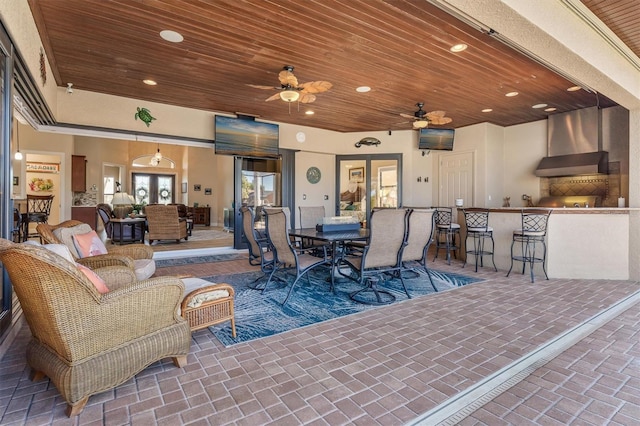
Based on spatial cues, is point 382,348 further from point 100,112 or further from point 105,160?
point 105,160

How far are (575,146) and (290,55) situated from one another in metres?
6.05

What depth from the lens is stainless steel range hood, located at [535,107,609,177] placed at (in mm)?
6197

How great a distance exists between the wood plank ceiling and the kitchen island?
2.05 meters

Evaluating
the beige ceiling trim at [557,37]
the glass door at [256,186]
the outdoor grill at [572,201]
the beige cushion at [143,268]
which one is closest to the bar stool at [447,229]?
the outdoor grill at [572,201]

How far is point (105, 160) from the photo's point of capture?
1112 centimetres

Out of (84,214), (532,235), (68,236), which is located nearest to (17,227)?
(68,236)

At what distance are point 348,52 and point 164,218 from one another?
6213 millimetres

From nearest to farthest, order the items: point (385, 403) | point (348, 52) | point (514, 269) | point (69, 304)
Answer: point (69, 304) → point (385, 403) → point (348, 52) → point (514, 269)

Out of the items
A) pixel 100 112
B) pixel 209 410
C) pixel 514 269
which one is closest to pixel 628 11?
pixel 514 269

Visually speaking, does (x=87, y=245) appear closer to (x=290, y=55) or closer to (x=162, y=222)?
(x=290, y=55)

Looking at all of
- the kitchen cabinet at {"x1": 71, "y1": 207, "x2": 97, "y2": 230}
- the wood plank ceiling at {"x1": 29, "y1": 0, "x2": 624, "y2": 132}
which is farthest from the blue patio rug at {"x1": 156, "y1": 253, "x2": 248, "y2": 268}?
the kitchen cabinet at {"x1": 71, "y1": 207, "x2": 97, "y2": 230}

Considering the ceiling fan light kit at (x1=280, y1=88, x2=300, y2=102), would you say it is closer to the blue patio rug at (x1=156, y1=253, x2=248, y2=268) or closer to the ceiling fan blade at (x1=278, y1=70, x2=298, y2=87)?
the ceiling fan blade at (x1=278, y1=70, x2=298, y2=87)

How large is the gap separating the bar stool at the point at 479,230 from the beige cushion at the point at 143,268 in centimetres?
470

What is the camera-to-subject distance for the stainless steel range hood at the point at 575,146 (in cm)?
620
